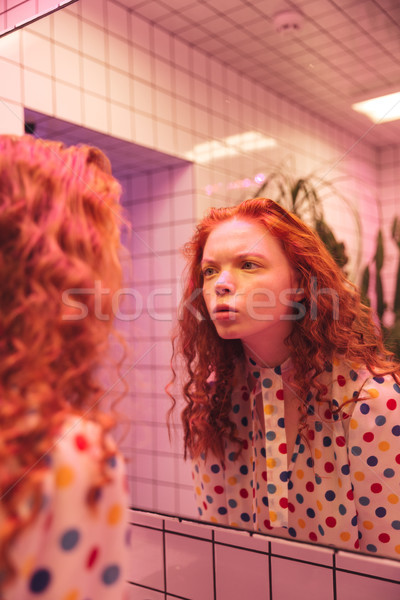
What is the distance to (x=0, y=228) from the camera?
57 cm

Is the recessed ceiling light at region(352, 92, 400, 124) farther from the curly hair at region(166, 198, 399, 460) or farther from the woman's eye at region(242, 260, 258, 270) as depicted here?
the woman's eye at region(242, 260, 258, 270)

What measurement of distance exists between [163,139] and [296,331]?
526 mm

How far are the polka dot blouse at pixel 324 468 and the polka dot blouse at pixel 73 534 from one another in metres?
0.48

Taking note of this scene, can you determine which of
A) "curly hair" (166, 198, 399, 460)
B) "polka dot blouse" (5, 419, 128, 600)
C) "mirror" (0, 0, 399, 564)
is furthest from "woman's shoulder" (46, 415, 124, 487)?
"curly hair" (166, 198, 399, 460)

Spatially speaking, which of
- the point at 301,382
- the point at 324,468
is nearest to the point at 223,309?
the point at 301,382

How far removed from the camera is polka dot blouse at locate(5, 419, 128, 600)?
1.59 ft

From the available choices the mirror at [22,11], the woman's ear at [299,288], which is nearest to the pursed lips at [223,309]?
the woman's ear at [299,288]

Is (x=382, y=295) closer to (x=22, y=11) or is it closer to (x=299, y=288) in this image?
(x=299, y=288)

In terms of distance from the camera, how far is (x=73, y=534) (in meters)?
0.49

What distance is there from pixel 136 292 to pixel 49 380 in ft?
2.04

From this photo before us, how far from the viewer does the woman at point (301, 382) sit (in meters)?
0.87

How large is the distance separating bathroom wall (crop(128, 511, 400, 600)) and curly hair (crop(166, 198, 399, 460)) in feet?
0.59

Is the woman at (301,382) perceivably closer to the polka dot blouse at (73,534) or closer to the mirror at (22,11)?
the polka dot blouse at (73,534)

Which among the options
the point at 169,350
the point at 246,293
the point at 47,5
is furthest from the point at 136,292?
the point at 47,5
